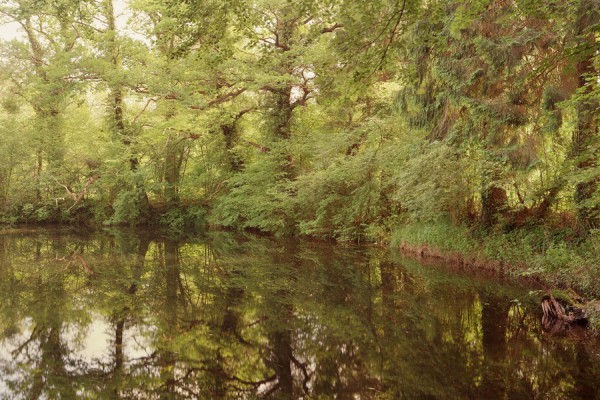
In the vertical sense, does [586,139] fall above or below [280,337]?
above

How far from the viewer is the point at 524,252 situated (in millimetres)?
10695

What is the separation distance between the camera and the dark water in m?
4.98

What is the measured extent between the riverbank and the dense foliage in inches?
12.2

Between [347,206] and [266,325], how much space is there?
10.6 m

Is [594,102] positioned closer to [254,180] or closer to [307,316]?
[307,316]

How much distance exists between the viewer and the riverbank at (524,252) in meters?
8.29

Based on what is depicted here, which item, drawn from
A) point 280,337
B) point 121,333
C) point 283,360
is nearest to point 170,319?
point 121,333

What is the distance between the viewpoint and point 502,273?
11.1 m

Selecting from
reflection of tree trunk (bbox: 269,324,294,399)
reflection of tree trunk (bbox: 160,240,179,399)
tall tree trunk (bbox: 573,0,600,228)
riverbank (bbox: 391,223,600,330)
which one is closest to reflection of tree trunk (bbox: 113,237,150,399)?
reflection of tree trunk (bbox: 160,240,179,399)

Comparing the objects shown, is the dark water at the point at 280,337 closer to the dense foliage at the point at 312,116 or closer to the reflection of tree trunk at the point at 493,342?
the reflection of tree trunk at the point at 493,342

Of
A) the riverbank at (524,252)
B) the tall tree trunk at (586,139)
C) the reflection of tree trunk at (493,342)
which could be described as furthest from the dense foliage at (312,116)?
the reflection of tree trunk at (493,342)

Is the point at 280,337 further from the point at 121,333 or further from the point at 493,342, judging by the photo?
the point at 493,342

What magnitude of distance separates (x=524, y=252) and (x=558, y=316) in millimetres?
3521

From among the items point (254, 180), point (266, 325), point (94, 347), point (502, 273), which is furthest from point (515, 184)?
point (254, 180)
